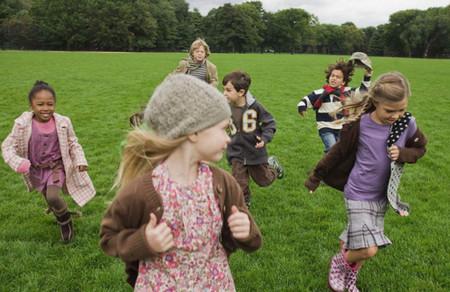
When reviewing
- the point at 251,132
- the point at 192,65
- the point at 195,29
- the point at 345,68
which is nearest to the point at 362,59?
the point at 345,68

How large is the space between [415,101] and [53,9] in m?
78.5

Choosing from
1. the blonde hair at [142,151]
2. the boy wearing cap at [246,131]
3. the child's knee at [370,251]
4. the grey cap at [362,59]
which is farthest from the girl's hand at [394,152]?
the grey cap at [362,59]

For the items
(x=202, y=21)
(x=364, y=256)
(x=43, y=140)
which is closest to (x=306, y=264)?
(x=364, y=256)

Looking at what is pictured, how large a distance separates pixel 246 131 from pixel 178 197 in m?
3.25

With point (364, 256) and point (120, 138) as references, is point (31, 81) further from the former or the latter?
point (364, 256)

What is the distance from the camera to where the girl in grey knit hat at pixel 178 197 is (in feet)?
6.19

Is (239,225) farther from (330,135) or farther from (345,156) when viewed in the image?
(330,135)

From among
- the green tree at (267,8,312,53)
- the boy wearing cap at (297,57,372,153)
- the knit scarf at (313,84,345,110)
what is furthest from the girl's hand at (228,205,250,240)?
the green tree at (267,8,312,53)

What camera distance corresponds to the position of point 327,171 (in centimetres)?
353

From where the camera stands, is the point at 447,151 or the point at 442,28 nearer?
the point at 447,151

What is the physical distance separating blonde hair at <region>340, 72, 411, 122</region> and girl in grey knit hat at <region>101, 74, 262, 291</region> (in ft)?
5.36

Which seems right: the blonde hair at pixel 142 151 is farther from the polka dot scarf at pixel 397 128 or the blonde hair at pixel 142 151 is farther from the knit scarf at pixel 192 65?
the knit scarf at pixel 192 65

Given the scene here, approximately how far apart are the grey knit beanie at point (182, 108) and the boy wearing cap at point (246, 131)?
2.97 metres

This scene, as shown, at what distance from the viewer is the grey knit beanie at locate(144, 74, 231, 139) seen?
6.16 ft
